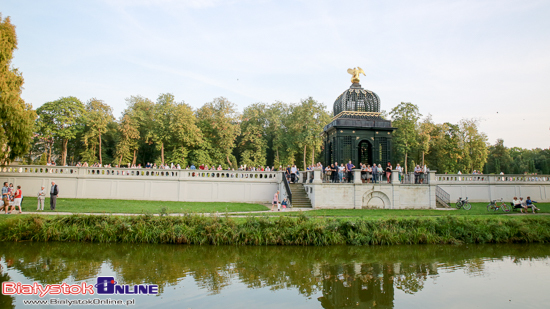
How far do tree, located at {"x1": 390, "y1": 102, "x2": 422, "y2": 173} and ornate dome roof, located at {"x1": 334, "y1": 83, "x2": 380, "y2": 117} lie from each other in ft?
64.6


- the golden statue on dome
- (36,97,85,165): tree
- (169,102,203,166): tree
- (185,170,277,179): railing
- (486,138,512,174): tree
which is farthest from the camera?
(486,138,512,174): tree

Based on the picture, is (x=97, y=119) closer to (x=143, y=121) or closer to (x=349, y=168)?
(x=143, y=121)

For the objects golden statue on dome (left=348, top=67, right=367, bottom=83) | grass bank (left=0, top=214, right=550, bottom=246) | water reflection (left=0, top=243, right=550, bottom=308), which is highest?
golden statue on dome (left=348, top=67, right=367, bottom=83)

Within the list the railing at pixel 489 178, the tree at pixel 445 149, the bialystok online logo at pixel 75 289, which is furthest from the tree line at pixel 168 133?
the bialystok online logo at pixel 75 289

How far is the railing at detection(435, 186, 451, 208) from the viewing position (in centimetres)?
2299

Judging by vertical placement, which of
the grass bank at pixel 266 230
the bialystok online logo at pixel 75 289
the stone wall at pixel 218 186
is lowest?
the bialystok online logo at pixel 75 289

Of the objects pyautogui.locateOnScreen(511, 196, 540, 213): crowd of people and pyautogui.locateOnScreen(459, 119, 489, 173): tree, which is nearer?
pyautogui.locateOnScreen(511, 196, 540, 213): crowd of people

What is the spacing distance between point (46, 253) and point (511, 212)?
931 inches

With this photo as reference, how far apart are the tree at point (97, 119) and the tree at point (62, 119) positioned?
3.30ft

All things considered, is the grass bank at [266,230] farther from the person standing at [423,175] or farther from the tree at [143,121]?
the tree at [143,121]

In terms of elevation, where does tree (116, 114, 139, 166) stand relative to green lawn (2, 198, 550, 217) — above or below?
above

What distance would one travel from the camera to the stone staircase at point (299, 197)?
72.1 ft

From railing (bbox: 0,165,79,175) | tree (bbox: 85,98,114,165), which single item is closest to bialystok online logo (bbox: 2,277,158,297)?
railing (bbox: 0,165,79,175)

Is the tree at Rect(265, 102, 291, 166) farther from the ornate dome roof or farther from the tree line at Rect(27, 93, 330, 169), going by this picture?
the ornate dome roof
